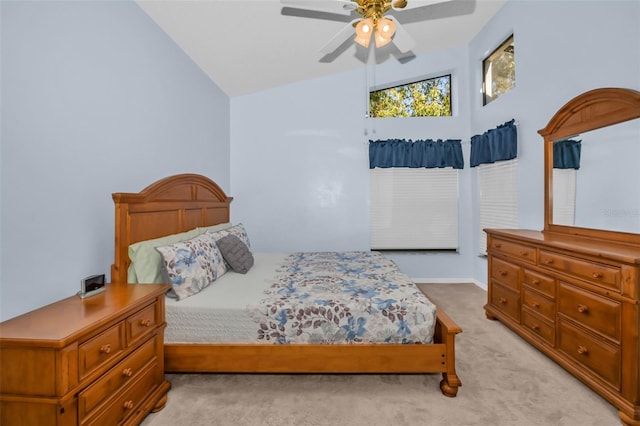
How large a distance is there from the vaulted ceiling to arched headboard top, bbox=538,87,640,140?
1.38 m

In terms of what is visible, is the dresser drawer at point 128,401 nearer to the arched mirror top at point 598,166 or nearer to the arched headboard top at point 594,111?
the arched mirror top at point 598,166

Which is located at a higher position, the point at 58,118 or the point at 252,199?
the point at 58,118

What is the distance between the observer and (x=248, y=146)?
15.3 ft

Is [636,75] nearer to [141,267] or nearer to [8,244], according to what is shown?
[141,267]

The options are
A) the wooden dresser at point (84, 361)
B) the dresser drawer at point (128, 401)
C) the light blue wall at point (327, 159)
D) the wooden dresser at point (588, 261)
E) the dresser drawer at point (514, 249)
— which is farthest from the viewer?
the light blue wall at point (327, 159)

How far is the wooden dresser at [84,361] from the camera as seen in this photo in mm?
1203

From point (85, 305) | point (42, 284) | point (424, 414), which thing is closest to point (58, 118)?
point (42, 284)

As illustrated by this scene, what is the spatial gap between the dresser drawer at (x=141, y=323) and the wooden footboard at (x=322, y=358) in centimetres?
34

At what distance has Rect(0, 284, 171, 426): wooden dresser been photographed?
1.20 metres

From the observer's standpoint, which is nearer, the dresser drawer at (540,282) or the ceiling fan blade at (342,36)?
the ceiling fan blade at (342,36)

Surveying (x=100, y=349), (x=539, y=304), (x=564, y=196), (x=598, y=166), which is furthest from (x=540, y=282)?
(x=100, y=349)

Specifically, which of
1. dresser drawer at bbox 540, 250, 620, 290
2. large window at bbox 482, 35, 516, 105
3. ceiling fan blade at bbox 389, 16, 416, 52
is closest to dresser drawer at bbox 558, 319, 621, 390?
dresser drawer at bbox 540, 250, 620, 290

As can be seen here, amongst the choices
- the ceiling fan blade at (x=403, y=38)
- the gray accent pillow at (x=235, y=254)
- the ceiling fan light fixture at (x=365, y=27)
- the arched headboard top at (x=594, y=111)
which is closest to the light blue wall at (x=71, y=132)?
the gray accent pillow at (x=235, y=254)

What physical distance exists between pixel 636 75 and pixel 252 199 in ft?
13.6
